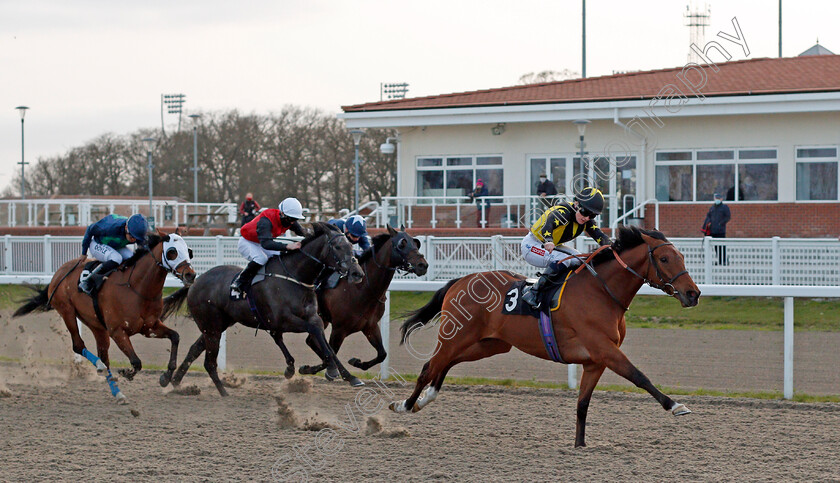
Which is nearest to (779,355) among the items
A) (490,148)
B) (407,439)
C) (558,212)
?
(558,212)

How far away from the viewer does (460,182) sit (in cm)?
1989

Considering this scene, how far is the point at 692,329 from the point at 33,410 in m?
7.32

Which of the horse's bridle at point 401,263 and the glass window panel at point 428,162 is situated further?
the glass window panel at point 428,162

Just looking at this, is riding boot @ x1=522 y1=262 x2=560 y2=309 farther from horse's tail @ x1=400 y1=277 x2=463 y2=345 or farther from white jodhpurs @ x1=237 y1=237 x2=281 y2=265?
white jodhpurs @ x1=237 y1=237 x2=281 y2=265

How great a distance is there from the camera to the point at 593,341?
18.3ft

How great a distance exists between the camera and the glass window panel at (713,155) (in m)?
17.8

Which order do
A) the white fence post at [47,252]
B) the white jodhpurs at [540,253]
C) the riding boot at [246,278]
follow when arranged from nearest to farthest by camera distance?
the white jodhpurs at [540,253] < the riding boot at [246,278] < the white fence post at [47,252]

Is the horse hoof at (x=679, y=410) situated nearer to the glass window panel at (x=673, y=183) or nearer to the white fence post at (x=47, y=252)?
the white fence post at (x=47, y=252)

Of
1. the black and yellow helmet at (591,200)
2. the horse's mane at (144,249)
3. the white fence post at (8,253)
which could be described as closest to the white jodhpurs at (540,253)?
the black and yellow helmet at (591,200)

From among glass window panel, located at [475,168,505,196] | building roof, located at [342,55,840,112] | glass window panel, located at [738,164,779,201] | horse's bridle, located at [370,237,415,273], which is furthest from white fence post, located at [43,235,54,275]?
glass window panel, located at [738,164,779,201]

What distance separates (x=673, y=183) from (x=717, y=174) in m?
0.85

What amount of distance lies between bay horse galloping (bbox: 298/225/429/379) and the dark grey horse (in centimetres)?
28

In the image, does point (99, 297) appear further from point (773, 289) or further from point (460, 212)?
point (460, 212)

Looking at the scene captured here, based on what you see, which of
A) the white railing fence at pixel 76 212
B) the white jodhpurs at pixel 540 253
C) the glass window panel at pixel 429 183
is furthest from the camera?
the white railing fence at pixel 76 212
